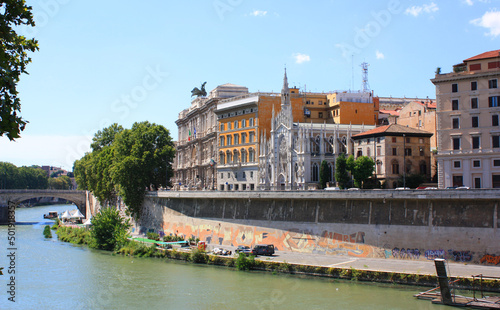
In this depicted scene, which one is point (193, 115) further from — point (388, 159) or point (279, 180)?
point (388, 159)

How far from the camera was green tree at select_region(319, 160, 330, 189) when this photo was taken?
2373 inches

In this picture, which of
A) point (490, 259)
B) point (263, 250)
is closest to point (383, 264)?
point (490, 259)

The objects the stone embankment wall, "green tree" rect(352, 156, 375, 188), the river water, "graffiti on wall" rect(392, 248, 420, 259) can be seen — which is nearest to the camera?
the river water

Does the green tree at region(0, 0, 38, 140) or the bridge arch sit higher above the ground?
the green tree at region(0, 0, 38, 140)

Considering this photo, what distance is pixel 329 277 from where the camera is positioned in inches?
1409

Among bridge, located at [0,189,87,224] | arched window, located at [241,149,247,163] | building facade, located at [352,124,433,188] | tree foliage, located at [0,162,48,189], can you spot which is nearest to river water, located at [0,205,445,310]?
building facade, located at [352,124,433,188]

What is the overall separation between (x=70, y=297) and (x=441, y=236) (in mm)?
25696

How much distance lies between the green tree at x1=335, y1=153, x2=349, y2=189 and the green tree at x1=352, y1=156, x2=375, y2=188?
2934 millimetres

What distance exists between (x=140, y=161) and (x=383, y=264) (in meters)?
43.0

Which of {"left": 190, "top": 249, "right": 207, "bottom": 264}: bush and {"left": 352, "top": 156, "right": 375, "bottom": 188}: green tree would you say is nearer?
{"left": 190, "top": 249, "right": 207, "bottom": 264}: bush

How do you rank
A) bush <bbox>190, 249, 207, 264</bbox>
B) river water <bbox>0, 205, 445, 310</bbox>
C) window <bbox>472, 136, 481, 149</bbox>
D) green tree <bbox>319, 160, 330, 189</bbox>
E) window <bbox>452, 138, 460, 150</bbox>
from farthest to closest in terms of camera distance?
green tree <bbox>319, 160, 330, 189</bbox> < window <bbox>452, 138, 460, 150</bbox> < window <bbox>472, 136, 481, 149</bbox> < bush <bbox>190, 249, 207, 264</bbox> < river water <bbox>0, 205, 445, 310</bbox>

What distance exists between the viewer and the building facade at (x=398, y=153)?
183 feet

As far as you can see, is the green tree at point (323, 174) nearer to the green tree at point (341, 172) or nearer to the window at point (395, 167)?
the green tree at point (341, 172)

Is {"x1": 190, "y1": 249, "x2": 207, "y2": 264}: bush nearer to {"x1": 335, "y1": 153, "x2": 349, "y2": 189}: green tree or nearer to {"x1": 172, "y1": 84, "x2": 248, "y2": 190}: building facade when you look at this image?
{"x1": 335, "y1": 153, "x2": 349, "y2": 189}: green tree
